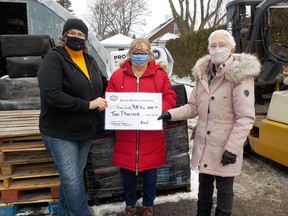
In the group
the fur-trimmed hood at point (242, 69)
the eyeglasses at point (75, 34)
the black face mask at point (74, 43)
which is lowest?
the fur-trimmed hood at point (242, 69)

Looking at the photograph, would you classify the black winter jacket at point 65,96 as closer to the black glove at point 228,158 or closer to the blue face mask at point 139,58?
the blue face mask at point 139,58

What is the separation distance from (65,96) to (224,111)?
4.43 feet

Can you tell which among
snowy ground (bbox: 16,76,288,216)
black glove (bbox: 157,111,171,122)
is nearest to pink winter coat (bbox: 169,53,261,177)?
black glove (bbox: 157,111,171,122)

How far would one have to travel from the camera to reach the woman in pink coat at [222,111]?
8.61 feet

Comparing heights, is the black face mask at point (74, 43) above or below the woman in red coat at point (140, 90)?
above

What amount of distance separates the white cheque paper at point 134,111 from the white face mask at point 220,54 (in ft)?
2.02

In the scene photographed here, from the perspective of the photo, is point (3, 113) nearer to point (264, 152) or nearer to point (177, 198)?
point (177, 198)

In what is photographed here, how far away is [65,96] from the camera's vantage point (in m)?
2.55

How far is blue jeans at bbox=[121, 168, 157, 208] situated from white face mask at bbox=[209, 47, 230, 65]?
1272 millimetres

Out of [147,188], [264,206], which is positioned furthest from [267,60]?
[147,188]

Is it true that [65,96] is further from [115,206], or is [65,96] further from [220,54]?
[115,206]

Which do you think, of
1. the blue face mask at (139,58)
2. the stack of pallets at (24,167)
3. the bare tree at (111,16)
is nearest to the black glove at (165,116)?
the blue face mask at (139,58)

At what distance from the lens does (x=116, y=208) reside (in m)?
3.69

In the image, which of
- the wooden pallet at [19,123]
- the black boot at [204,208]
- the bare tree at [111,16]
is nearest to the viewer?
the black boot at [204,208]
